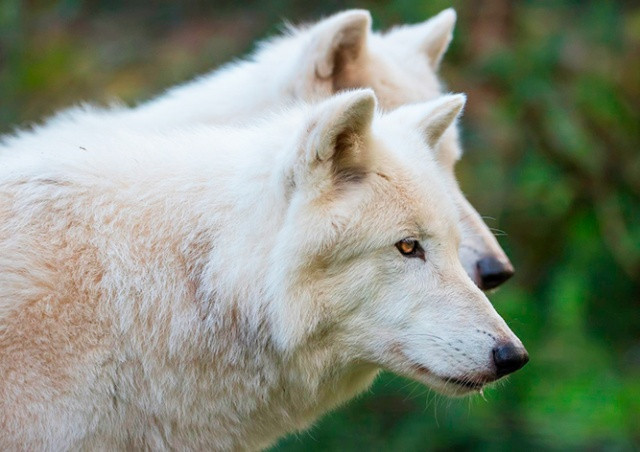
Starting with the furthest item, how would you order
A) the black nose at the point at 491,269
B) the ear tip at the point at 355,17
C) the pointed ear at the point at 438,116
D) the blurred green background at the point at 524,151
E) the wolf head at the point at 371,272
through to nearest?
the blurred green background at the point at 524,151
the ear tip at the point at 355,17
the black nose at the point at 491,269
the pointed ear at the point at 438,116
the wolf head at the point at 371,272

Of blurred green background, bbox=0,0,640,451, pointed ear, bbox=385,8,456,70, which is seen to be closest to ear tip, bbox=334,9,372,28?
pointed ear, bbox=385,8,456,70

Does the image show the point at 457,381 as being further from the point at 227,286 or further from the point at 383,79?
the point at 383,79

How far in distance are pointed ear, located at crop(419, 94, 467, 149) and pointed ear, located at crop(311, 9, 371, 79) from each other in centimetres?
121

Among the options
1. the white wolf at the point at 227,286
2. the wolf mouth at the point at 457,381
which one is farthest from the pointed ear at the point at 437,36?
the wolf mouth at the point at 457,381

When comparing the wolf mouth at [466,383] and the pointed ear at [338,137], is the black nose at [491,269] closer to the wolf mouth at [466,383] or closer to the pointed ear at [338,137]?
the wolf mouth at [466,383]

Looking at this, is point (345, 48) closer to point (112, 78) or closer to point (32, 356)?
point (32, 356)

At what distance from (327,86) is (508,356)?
7.17 feet

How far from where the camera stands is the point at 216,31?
36.6 ft

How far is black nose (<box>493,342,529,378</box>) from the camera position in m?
3.53

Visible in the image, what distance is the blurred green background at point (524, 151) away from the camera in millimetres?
8344

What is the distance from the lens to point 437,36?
229 inches

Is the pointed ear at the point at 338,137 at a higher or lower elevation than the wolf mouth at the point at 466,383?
higher

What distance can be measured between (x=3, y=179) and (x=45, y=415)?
100cm

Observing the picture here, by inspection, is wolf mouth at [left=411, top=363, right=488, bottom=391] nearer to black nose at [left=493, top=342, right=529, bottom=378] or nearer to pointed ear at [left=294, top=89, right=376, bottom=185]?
black nose at [left=493, top=342, right=529, bottom=378]
